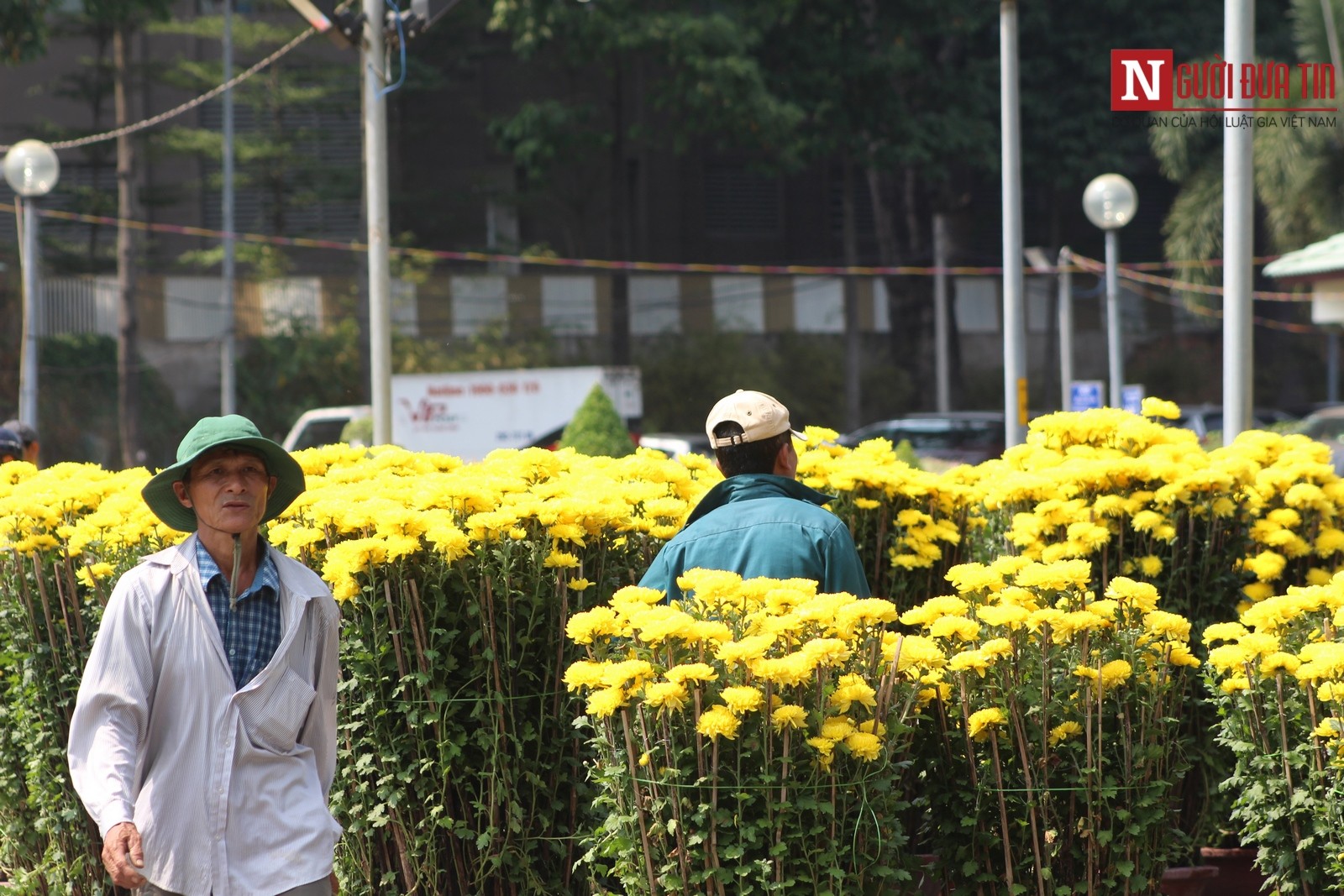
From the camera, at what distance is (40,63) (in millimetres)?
33500

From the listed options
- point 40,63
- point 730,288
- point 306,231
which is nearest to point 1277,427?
point 730,288

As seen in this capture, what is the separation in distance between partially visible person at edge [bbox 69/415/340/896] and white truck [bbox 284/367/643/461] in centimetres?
1909

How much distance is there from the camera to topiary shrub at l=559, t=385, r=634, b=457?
15.2 metres

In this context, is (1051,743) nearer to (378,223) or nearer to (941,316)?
(378,223)

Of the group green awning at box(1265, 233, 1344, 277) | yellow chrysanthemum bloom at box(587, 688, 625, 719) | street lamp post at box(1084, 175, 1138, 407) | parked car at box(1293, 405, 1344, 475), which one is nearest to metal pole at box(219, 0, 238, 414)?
parked car at box(1293, 405, 1344, 475)

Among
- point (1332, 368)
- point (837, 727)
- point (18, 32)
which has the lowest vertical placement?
point (1332, 368)

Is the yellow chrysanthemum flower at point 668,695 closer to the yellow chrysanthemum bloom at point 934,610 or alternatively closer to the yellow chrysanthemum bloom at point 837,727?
the yellow chrysanthemum bloom at point 837,727

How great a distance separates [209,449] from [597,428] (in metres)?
12.2

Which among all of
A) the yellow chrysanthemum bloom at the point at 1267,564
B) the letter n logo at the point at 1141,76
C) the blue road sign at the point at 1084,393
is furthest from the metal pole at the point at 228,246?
the yellow chrysanthemum bloom at the point at 1267,564

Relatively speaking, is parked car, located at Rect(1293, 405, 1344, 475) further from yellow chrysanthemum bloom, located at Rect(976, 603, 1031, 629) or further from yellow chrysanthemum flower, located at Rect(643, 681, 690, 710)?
yellow chrysanthemum flower, located at Rect(643, 681, 690, 710)

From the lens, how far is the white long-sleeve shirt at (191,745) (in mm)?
3426

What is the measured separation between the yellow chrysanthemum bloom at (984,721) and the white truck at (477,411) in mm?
18866

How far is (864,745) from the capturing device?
345 cm

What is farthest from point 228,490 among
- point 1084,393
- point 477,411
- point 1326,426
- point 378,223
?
point 477,411
